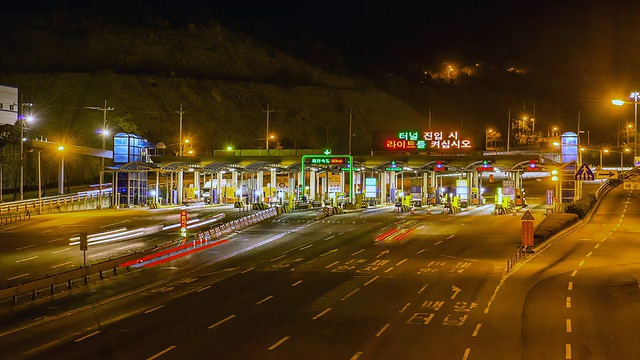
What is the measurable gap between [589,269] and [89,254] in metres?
25.7

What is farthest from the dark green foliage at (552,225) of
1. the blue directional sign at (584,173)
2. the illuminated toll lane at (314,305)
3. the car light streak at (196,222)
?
the car light streak at (196,222)

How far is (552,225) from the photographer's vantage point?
4644cm

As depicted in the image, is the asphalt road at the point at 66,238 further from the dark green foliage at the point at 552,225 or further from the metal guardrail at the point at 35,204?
the dark green foliage at the point at 552,225

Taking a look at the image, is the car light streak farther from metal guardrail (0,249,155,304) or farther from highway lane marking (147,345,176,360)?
highway lane marking (147,345,176,360)

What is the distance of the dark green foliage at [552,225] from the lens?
4181 centimetres

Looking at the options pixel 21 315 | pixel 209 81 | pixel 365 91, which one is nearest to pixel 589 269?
pixel 21 315

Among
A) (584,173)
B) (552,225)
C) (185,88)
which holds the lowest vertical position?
(552,225)

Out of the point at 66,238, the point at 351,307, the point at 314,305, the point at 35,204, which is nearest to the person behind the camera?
the point at 351,307

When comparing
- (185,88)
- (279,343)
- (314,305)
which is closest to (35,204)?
(314,305)

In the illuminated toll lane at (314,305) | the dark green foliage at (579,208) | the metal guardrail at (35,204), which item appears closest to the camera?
the illuminated toll lane at (314,305)

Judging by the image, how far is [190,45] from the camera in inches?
7042

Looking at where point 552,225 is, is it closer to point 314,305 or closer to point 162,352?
point 314,305

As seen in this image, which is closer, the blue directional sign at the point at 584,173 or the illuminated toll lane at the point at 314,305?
the illuminated toll lane at the point at 314,305

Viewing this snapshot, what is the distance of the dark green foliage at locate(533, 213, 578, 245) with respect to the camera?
1646 inches
